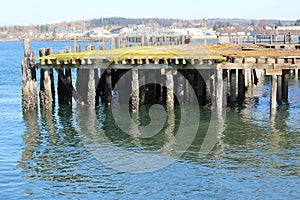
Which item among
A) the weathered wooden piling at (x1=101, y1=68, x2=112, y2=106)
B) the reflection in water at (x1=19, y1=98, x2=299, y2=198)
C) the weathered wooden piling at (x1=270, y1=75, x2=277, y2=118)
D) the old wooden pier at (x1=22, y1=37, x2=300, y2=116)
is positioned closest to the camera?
the reflection in water at (x1=19, y1=98, x2=299, y2=198)

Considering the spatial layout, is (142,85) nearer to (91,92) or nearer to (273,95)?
(91,92)

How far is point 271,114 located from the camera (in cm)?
3039

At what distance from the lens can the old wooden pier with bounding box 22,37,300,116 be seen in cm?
3034

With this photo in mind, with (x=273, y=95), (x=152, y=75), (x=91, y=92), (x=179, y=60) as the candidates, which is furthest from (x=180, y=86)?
(x=273, y=95)

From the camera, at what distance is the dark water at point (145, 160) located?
1923cm

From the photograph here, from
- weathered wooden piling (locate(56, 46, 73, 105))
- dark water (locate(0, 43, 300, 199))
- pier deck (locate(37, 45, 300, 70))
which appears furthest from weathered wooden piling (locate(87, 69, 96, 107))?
weathered wooden piling (locate(56, 46, 73, 105))

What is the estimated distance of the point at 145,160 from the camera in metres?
22.6

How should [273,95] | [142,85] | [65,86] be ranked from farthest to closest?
[65,86] → [142,85] → [273,95]

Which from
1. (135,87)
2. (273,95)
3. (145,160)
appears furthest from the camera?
(135,87)

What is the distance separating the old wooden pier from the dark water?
1.25 metres

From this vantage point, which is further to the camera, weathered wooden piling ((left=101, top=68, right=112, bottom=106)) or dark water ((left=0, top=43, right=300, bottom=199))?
weathered wooden piling ((left=101, top=68, right=112, bottom=106))

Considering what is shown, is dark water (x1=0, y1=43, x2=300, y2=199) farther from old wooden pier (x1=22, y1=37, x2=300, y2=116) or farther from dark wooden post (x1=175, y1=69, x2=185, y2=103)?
dark wooden post (x1=175, y1=69, x2=185, y2=103)

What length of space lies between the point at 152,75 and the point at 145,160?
1351 cm

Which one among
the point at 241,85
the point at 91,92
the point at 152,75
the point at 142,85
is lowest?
the point at 241,85
